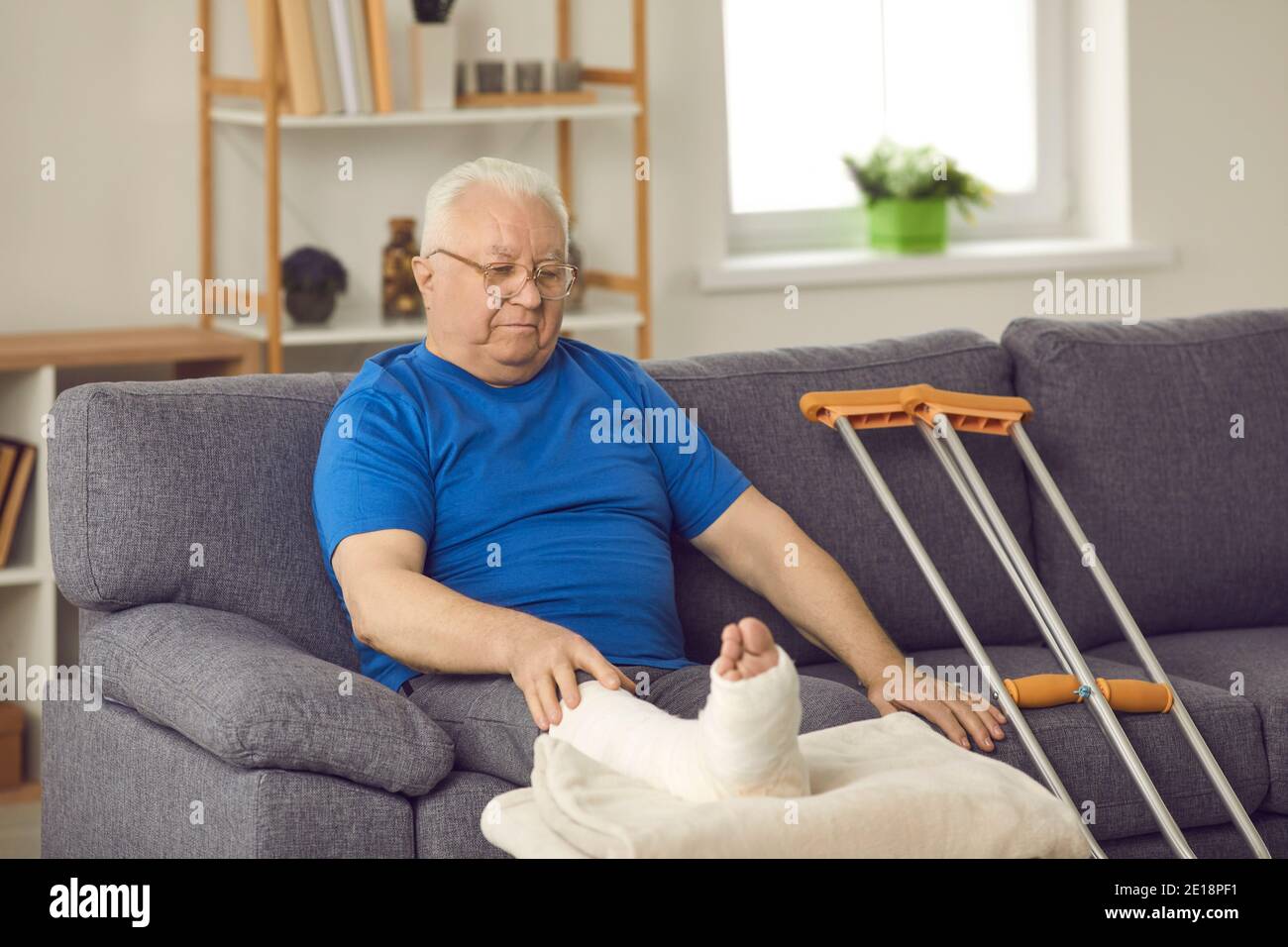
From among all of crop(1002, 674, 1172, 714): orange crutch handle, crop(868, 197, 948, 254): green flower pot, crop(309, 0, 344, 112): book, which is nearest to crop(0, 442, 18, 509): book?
crop(309, 0, 344, 112): book

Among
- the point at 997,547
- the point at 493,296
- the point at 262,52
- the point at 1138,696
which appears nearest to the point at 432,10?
the point at 262,52

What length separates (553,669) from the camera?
6.12 ft

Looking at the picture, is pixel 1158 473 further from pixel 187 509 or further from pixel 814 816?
pixel 187 509

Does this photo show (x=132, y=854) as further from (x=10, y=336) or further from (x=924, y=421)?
(x=10, y=336)

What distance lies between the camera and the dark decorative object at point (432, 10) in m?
3.62

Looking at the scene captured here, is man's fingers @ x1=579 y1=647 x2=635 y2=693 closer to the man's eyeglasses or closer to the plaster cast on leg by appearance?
the plaster cast on leg

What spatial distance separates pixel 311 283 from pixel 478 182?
1.41 m

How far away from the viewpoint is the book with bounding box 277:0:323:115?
337 cm

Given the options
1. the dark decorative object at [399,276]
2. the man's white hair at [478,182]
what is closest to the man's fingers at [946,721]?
the man's white hair at [478,182]

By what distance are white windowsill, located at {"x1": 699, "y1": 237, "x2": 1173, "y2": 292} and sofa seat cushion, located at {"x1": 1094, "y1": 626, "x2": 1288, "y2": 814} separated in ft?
5.53

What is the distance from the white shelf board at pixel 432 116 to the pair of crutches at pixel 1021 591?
1425 millimetres

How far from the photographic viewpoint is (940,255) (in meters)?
4.25

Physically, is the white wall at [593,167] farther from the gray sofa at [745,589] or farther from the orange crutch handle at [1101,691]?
the orange crutch handle at [1101,691]

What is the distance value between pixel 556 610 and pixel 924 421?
0.59m
